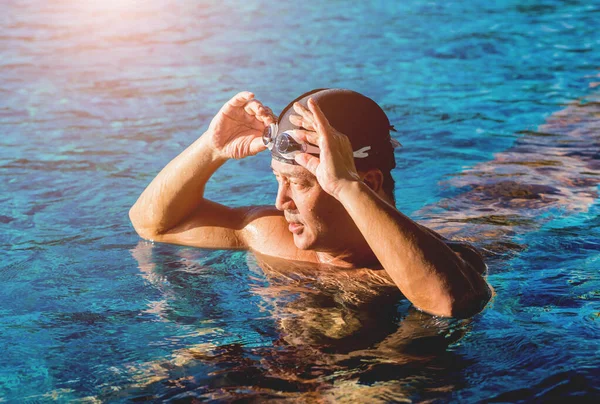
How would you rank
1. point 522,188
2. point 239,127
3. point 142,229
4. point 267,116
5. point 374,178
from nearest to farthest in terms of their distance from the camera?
1. point 374,178
2. point 267,116
3. point 239,127
4. point 142,229
5. point 522,188

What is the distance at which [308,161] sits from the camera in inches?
148

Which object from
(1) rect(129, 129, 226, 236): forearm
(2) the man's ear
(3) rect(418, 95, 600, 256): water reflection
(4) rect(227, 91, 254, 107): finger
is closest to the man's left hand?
(2) the man's ear

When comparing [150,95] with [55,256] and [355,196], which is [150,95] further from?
[355,196]

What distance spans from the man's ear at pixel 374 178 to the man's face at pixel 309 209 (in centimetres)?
20

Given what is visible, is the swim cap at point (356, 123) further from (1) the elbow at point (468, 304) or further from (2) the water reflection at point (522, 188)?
(2) the water reflection at point (522, 188)

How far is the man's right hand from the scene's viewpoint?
4457 millimetres

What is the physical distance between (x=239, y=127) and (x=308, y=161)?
3.35ft

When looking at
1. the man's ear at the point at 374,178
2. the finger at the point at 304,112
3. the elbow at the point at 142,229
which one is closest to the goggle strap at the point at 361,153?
the man's ear at the point at 374,178

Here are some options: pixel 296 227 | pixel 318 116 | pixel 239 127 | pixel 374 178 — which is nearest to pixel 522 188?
pixel 374 178

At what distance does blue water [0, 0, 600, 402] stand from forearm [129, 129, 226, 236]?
0.21 metres

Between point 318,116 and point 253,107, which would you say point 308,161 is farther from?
point 253,107

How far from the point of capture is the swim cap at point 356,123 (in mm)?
3982

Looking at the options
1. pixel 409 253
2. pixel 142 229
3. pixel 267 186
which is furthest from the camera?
pixel 267 186

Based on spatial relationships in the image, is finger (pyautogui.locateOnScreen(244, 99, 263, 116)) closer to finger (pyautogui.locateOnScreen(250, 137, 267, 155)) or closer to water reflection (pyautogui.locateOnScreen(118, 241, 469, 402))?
finger (pyautogui.locateOnScreen(250, 137, 267, 155))
